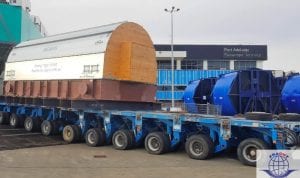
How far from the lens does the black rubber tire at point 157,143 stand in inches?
599

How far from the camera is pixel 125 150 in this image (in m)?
16.5

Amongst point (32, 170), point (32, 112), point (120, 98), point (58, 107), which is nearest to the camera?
point (32, 170)

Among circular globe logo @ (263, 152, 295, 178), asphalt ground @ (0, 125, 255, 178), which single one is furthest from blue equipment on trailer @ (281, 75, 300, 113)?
circular globe logo @ (263, 152, 295, 178)

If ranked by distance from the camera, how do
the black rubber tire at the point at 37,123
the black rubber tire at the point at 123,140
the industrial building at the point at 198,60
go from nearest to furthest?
1. the black rubber tire at the point at 123,140
2. the black rubber tire at the point at 37,123
3. the industrial building at the point at 198,60

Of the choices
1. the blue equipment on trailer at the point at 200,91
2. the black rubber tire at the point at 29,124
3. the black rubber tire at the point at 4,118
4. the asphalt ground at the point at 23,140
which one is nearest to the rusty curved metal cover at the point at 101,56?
the black rubber tire at the point at 29,124

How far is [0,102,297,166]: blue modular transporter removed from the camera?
12828 mm

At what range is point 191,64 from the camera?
7862 centimetres

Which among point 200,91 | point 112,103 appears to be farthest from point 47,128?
point 200,91

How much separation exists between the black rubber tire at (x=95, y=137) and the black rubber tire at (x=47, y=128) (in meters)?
3.02

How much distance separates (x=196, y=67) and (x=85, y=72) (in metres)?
61.1

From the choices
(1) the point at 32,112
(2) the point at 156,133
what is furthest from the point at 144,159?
(1) the point at 32,112

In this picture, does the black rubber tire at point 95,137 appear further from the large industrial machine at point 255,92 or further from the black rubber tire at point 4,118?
the black rubber tire at point 4,118

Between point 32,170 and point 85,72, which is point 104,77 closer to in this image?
point 85,72

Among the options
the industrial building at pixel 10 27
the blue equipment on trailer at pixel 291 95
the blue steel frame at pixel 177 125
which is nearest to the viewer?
the blue steel frame at pixel 177 125
